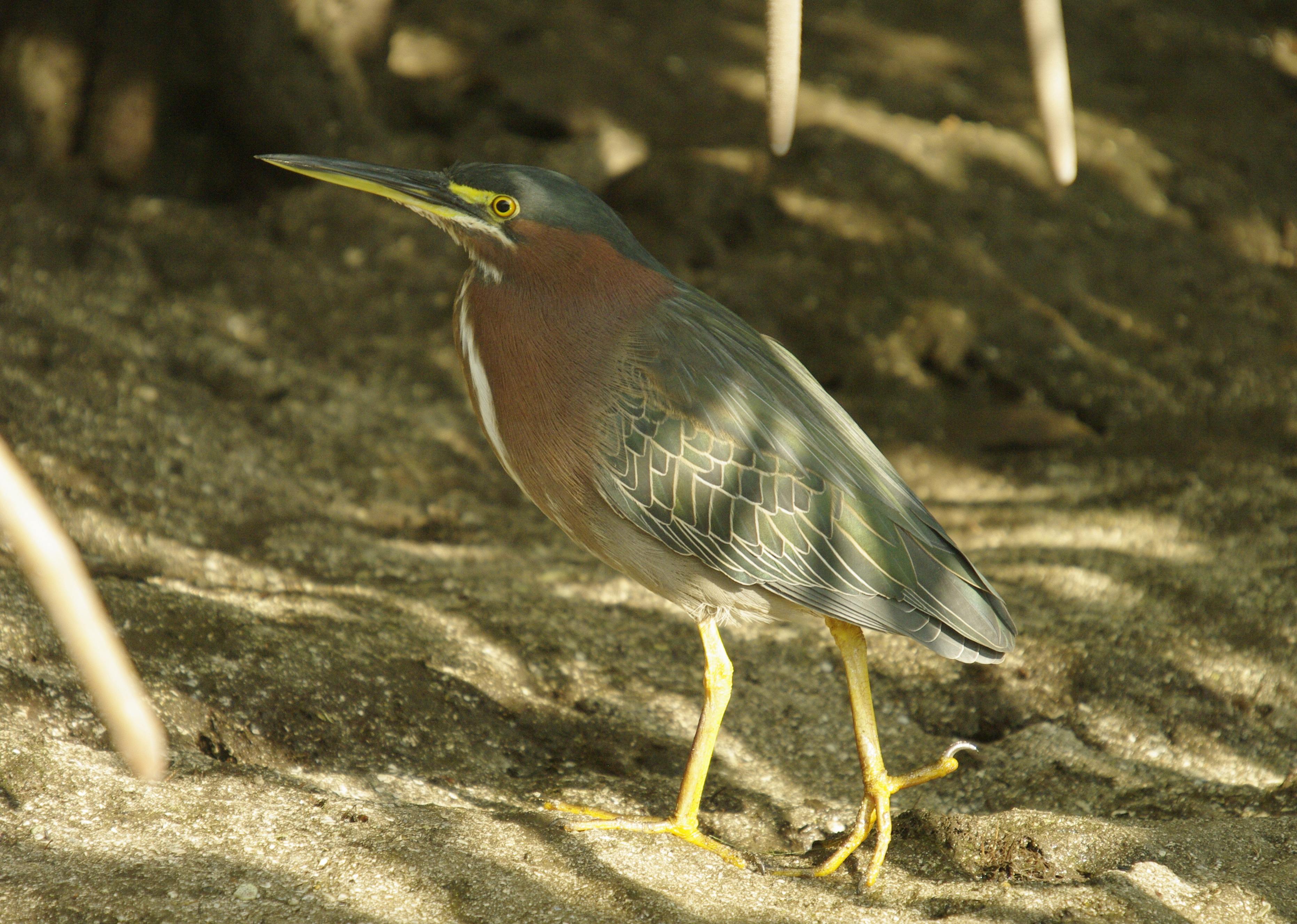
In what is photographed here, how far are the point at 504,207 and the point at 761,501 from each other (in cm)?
111

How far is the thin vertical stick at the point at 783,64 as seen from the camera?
2.40 metres

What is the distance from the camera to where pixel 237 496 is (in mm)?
4664

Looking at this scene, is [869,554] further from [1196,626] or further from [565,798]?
[1196,626]

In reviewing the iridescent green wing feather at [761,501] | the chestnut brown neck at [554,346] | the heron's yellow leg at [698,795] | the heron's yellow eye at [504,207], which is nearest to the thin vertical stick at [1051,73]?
the iridescent green wing feather at [761,501]

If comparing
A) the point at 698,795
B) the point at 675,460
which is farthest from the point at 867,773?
the point at 675,460

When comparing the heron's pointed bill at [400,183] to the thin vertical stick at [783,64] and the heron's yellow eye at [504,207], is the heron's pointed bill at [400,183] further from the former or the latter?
the thin vertical stick at [783,64]

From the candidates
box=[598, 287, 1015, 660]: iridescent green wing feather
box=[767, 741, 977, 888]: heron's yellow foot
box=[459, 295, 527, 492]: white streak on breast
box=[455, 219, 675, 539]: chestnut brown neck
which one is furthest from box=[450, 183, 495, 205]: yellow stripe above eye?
box=[767, 741, 977, 888]: heron's yellow foot

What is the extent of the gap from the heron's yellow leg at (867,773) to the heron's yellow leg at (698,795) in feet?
0.75

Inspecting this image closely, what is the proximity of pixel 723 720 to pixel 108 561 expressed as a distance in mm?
2210

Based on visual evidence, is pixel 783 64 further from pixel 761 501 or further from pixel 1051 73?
Result: pixel 761 501

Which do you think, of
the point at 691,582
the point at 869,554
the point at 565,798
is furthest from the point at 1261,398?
the point at 565,798

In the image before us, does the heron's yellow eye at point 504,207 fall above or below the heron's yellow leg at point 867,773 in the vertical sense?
above

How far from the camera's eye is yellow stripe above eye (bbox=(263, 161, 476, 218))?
10.3ft

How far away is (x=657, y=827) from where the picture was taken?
2998 mm
